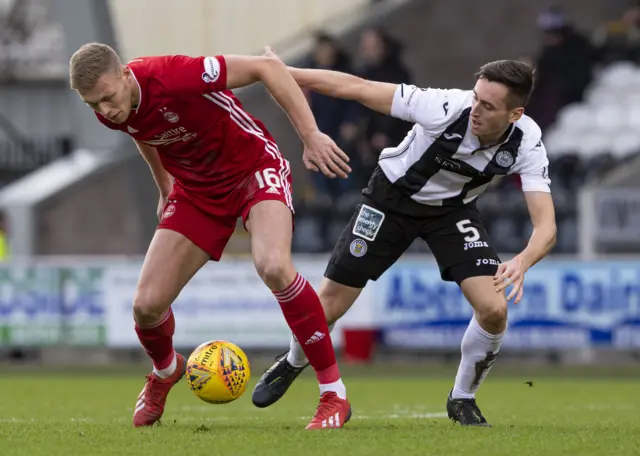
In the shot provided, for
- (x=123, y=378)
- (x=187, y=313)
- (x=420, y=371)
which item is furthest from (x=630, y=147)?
(x=123, y=378)

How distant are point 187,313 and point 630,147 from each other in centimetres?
663

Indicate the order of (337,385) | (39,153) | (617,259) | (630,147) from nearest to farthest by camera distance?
1. (337,385)
2. (617,259)
3. (630,147)
4. (39,153)

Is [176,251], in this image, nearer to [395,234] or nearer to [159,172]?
[159,172]

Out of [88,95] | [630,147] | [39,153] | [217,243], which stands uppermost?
[88,95]

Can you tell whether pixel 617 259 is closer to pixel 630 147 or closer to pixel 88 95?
pixel 630 147

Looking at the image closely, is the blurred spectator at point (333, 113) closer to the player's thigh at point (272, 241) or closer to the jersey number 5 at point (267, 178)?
the jersey number 5 at point (267, 178)

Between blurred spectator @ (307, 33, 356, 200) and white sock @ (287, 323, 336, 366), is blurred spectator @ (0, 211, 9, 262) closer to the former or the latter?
blurred spectator @ (307, 33, 356, 200)

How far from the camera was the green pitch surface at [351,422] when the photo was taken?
5.63 meters

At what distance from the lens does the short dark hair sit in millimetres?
6434

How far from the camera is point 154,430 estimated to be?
257 inches

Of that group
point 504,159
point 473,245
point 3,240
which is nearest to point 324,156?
point 504,159

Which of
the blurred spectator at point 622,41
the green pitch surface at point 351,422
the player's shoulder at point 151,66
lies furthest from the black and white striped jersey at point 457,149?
the blurred spectator at point 622,41

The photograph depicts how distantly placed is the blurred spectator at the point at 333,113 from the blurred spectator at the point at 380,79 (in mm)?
261

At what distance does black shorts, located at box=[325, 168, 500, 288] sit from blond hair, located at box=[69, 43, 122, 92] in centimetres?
177
